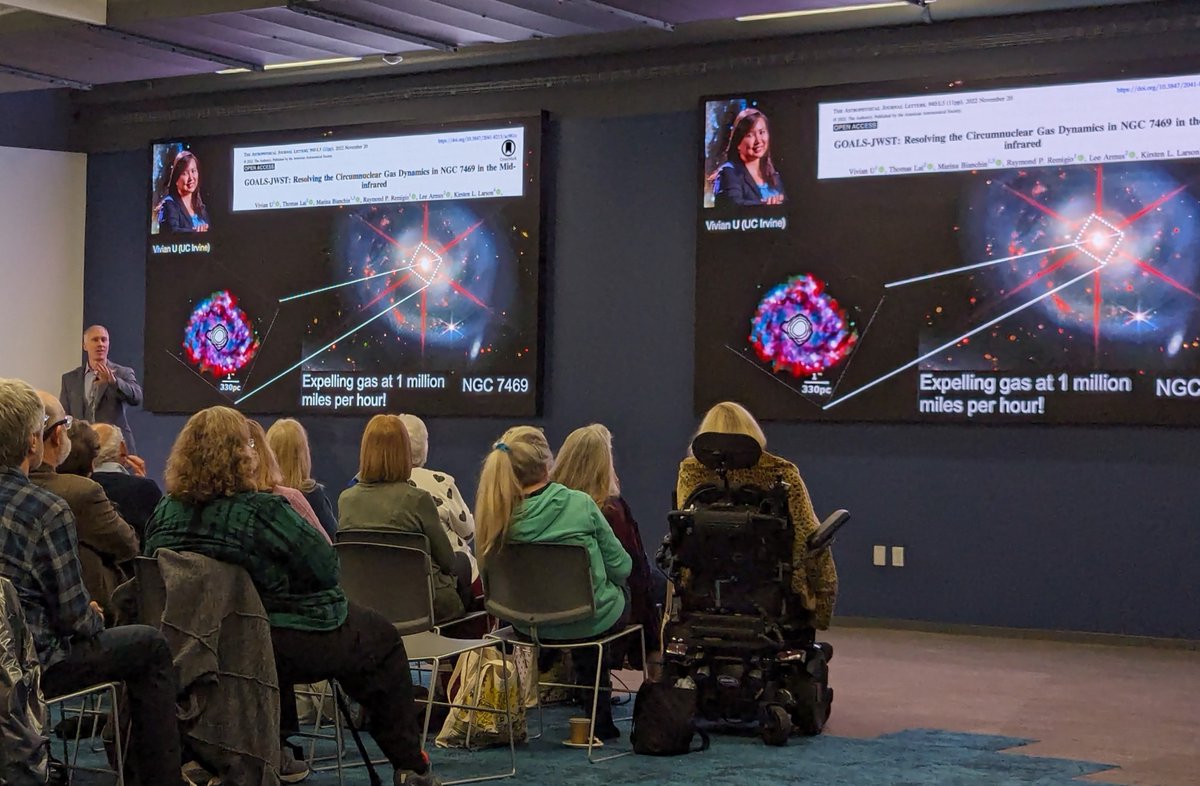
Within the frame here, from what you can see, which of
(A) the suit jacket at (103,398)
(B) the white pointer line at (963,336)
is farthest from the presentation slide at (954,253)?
(A) the suit jacket at (103,398)

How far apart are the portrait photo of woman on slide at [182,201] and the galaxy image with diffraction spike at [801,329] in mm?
4075

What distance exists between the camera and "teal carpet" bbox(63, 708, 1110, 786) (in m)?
4.39

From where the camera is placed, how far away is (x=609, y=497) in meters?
5.34

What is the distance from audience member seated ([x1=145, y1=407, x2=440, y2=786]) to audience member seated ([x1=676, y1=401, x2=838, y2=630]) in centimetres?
152

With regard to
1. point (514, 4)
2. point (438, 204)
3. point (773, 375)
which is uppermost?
point (514, 4)

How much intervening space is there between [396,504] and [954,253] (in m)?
4.00

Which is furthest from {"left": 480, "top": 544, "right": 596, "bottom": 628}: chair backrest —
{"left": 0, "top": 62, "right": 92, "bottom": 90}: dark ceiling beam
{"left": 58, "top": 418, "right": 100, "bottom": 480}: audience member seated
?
{"left": 0, "top": 62, "right": 92, "bottom": 90}: dark ceiling beam

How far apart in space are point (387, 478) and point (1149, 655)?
4178 mm

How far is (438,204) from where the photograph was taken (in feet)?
30.3

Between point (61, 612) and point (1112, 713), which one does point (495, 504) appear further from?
point (1112, 713)

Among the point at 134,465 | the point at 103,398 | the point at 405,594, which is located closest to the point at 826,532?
the point at 405,594

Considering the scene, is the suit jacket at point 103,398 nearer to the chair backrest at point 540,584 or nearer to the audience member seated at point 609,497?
the audience member seated at point 609,497

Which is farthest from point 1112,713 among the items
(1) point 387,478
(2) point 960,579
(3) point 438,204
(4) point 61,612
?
(3) point 438,204

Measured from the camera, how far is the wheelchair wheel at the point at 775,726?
4.90m
